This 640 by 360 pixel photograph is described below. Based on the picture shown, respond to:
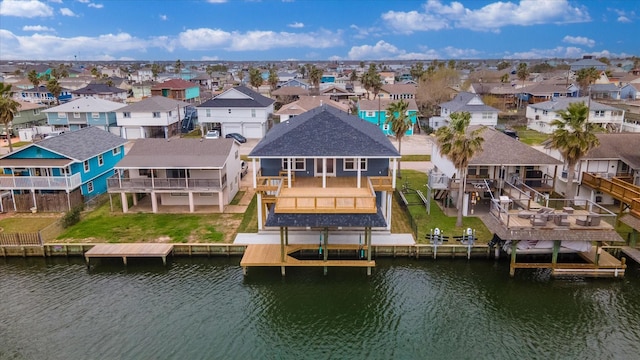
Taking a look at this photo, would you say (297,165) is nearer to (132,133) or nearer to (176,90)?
(132,133)

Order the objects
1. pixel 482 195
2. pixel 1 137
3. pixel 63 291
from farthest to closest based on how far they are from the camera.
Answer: pixel 1 137 → pixel 482 195 → pixel 63 291

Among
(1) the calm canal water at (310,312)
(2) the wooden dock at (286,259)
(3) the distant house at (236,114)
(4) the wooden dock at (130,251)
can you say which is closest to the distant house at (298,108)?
(3) the distant house at (236,114)

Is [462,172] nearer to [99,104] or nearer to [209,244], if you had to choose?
[209,244]

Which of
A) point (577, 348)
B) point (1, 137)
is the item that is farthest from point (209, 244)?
point (1, 137)

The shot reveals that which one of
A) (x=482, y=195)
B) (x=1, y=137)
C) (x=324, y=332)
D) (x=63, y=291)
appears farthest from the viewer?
(x=1, y=137)

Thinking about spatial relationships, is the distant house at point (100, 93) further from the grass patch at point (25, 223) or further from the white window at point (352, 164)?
the white window at point (352, 164)

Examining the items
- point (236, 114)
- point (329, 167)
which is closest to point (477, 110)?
point (236, 114)

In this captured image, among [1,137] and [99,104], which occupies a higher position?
[99,104]

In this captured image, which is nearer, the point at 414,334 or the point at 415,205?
the point at 414,334
